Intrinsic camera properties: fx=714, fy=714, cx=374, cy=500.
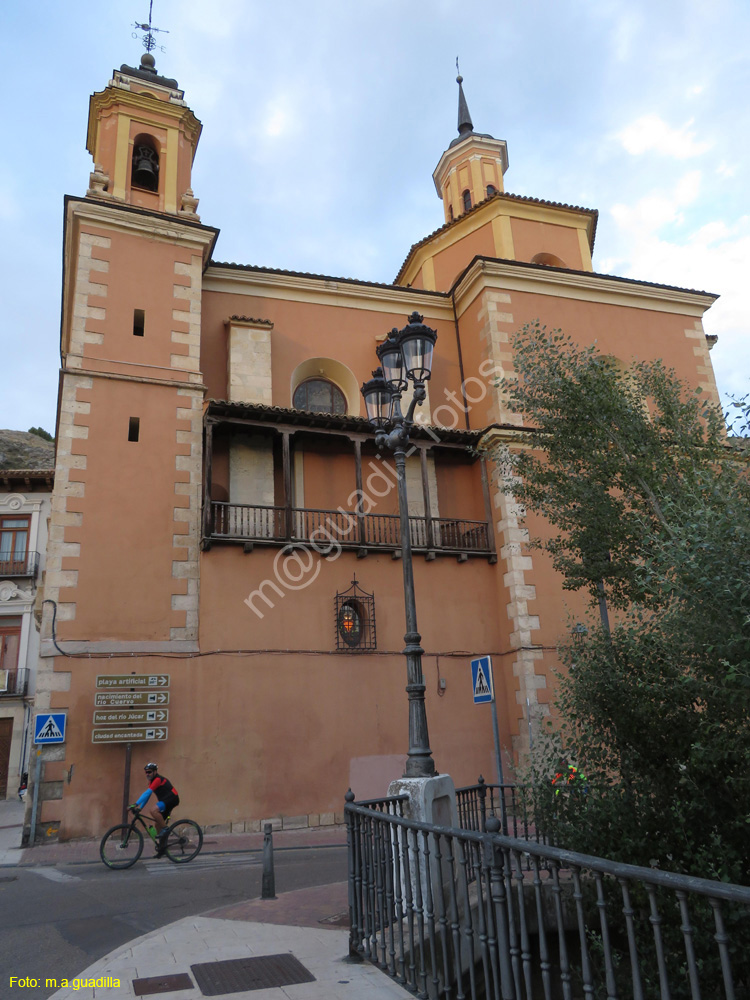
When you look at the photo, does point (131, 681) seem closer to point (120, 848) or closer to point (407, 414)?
point (120, 848)

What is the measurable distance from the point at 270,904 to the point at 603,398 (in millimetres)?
6747

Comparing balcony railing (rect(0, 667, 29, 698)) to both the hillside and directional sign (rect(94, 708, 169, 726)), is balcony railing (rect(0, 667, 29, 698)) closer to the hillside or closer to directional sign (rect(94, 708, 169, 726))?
the hillside

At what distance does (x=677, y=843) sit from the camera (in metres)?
5.84

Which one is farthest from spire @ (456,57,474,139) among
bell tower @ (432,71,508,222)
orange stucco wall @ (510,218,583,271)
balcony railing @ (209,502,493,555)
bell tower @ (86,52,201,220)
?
balcony railing @ (209,502,493,555)

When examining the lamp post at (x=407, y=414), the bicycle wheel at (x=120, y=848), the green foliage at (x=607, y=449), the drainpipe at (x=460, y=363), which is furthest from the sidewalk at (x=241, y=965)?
the drainpipe at (x=460, y=363)

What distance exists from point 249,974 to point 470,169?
21991 mm

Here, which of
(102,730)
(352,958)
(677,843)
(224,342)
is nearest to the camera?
(352,958)

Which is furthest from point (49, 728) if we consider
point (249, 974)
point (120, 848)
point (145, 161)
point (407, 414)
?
point (145, 161)

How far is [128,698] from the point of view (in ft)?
39.3

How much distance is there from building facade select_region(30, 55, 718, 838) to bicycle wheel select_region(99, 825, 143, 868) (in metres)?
2.13

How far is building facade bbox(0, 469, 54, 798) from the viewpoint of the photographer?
25969mm

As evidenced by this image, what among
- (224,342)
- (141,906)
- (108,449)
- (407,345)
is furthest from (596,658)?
(224,342)

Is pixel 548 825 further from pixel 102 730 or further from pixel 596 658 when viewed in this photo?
pixel 102 730

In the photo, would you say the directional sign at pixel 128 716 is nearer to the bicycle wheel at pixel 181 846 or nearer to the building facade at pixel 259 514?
the building facade at pixel 259 514
